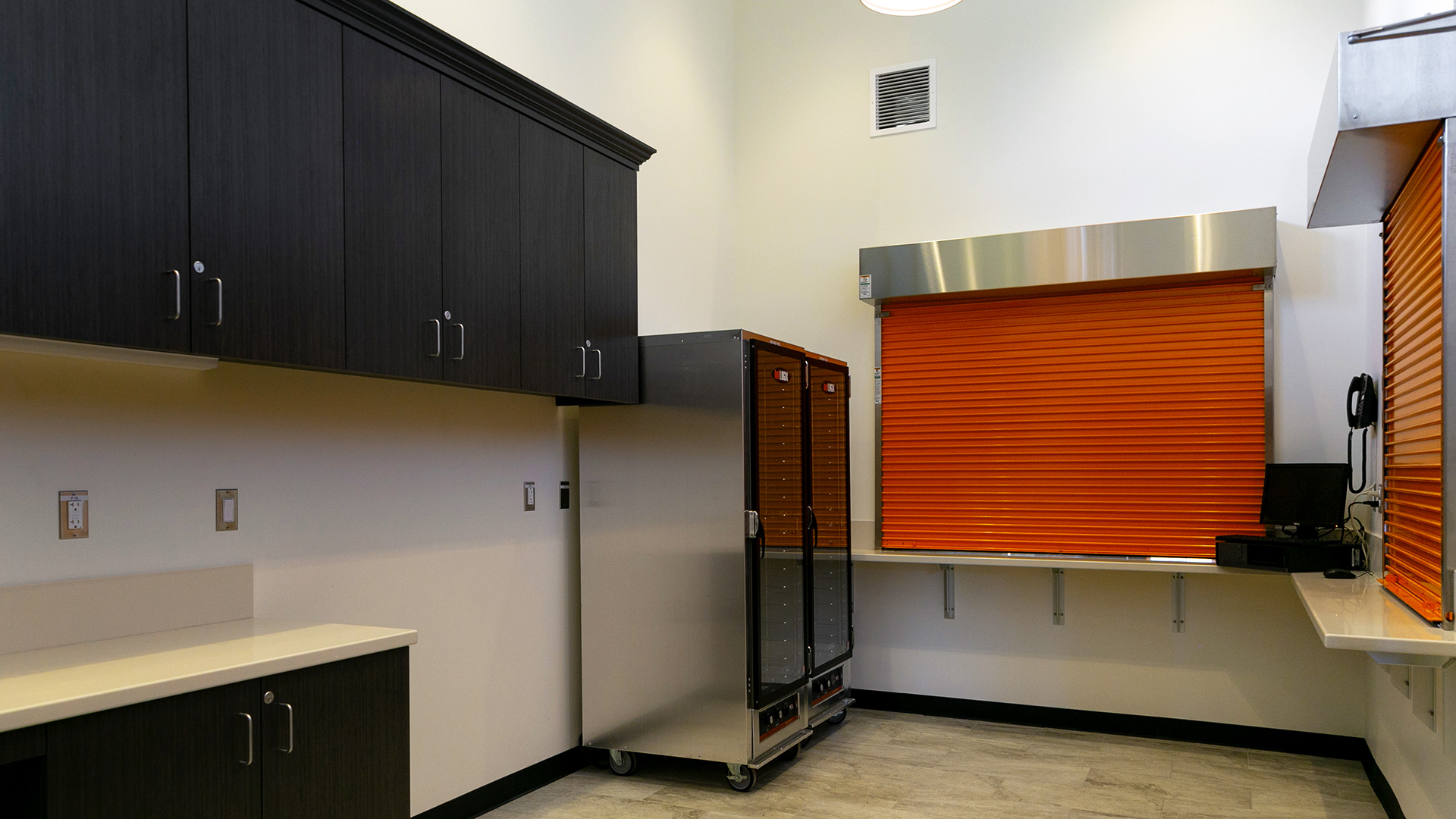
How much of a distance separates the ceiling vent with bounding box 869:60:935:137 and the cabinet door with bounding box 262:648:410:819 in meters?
4.09

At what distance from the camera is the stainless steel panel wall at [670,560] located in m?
4.07

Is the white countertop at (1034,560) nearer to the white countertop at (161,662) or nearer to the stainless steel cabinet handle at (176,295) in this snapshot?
the white countertop at (161,662)

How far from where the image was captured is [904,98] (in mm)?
5500

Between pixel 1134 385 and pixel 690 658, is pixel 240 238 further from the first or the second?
pixel 1134 385

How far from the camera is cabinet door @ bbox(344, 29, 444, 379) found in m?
2.71

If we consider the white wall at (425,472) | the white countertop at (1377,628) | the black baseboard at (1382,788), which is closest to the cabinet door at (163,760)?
the white wall at (425,472)

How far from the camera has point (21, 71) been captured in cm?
192

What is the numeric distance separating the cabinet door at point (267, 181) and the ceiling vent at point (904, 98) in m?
3.53

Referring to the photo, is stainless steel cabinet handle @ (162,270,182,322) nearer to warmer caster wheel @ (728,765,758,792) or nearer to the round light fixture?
the round light fixture

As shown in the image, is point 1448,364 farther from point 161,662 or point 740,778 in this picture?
point 161,662

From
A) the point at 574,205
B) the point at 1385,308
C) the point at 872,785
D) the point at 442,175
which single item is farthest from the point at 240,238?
the point at 1385,308

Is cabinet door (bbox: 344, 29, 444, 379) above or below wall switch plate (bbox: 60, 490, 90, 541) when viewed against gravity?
above

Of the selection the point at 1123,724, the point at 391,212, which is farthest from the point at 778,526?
the point at 391,212

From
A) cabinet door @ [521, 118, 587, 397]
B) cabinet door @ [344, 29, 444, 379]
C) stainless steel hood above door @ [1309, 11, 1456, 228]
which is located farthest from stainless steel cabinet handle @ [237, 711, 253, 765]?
stainless steel hood above door @ [1309, 11, 1456, 228]
